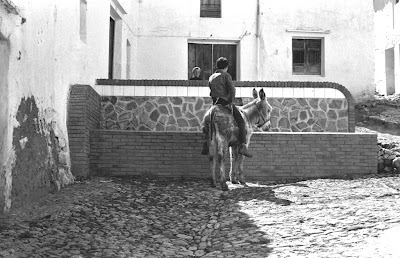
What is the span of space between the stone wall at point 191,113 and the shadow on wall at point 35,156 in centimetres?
349

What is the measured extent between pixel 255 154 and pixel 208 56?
923 centimetres

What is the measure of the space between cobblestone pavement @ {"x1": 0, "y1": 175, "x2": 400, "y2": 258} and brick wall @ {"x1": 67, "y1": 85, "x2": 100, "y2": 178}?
19.6 inches

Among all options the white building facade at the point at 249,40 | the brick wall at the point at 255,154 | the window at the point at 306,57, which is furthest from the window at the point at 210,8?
the brick wall at the point at 255,154

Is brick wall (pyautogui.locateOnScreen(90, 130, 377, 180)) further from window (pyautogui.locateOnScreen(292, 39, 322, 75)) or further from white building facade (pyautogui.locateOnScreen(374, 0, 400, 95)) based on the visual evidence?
white building facade (pyautogui.locateOnScreen(374, 0, 400, 95))

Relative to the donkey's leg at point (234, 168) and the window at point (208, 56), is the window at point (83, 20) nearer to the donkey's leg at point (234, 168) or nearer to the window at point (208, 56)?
the donkey's leg at point (234, 168)

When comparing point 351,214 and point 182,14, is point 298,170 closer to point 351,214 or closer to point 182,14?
point 351,214

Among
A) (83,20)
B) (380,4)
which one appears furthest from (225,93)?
(380,4)

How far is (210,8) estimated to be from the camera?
73.4 feet

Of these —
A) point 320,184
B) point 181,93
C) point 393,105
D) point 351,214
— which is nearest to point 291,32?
point 393,105

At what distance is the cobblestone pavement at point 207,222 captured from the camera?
23.5ft

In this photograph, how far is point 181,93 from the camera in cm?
1511

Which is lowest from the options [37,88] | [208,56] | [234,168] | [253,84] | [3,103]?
[234,168]

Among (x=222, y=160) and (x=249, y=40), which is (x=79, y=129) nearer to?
(x=222, y=160)

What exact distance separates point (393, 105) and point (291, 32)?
15.9ft
